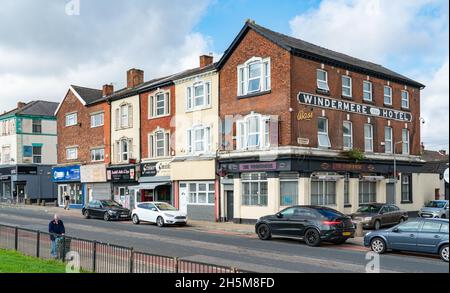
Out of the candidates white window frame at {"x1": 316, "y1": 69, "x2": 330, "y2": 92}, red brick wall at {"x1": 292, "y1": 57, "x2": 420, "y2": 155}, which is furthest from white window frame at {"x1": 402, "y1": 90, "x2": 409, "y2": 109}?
white window frame at {"x1": 316, "y1": 69, "x2": 330, "y2": 92}

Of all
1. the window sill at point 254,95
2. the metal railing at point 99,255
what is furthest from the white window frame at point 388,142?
the metal railing at point 99,255

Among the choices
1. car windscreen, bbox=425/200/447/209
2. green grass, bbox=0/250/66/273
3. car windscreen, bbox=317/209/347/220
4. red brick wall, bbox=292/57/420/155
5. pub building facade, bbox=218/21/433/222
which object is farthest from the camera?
car windscreen, bbox=425/200/447/209

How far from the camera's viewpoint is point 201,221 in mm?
32500

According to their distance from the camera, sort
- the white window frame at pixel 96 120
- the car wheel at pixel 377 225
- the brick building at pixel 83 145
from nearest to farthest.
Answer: the car wheel at pixel 377 225 < the brick building at pixel 83 145 < the white window frame at pixel 96 120

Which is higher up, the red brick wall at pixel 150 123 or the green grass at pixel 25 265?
the red brick wall at pixel 150 123

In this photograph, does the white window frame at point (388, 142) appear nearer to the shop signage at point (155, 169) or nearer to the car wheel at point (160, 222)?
the shop signage at point (155, 169)

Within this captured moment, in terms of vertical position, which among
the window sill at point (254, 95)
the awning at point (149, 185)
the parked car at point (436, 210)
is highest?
the window sill at point (254, 95)

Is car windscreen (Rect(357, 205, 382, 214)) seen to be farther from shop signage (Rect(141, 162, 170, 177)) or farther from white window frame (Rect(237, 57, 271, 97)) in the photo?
shop signage (Rect(141, 162, 170, 177))

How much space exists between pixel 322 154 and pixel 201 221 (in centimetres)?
897

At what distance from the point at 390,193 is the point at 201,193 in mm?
13185

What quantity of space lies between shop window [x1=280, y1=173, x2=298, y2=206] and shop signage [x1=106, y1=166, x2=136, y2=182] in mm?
14807

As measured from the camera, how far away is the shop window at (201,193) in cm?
3288

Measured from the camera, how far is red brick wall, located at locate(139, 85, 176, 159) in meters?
36.3
